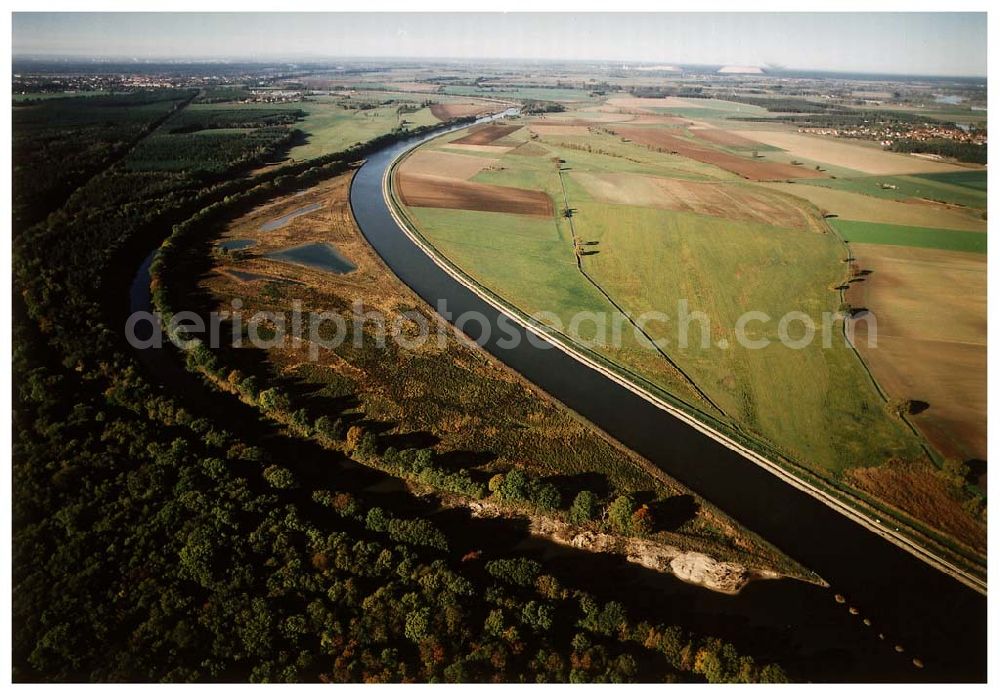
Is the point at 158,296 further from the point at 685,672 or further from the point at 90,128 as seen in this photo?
the point at 90,128

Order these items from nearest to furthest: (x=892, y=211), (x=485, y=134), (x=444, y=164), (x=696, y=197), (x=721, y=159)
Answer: (x=892, y=211)
(x=696, y=197)
(x=444, y=164)
(x=721, y=159)
(x=485, y=134)

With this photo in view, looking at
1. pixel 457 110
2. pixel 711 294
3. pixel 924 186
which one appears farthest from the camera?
pixel 457 110

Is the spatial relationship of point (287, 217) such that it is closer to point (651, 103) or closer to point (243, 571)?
point (243, 571)

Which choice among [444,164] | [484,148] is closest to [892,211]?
[444,164]

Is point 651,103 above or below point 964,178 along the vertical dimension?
above

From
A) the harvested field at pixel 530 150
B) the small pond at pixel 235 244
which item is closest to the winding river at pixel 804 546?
the small pond at pixel 235 244

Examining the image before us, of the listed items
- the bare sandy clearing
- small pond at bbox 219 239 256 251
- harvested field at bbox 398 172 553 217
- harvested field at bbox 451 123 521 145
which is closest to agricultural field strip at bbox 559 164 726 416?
harvested field at bbox 398 172 553 217
